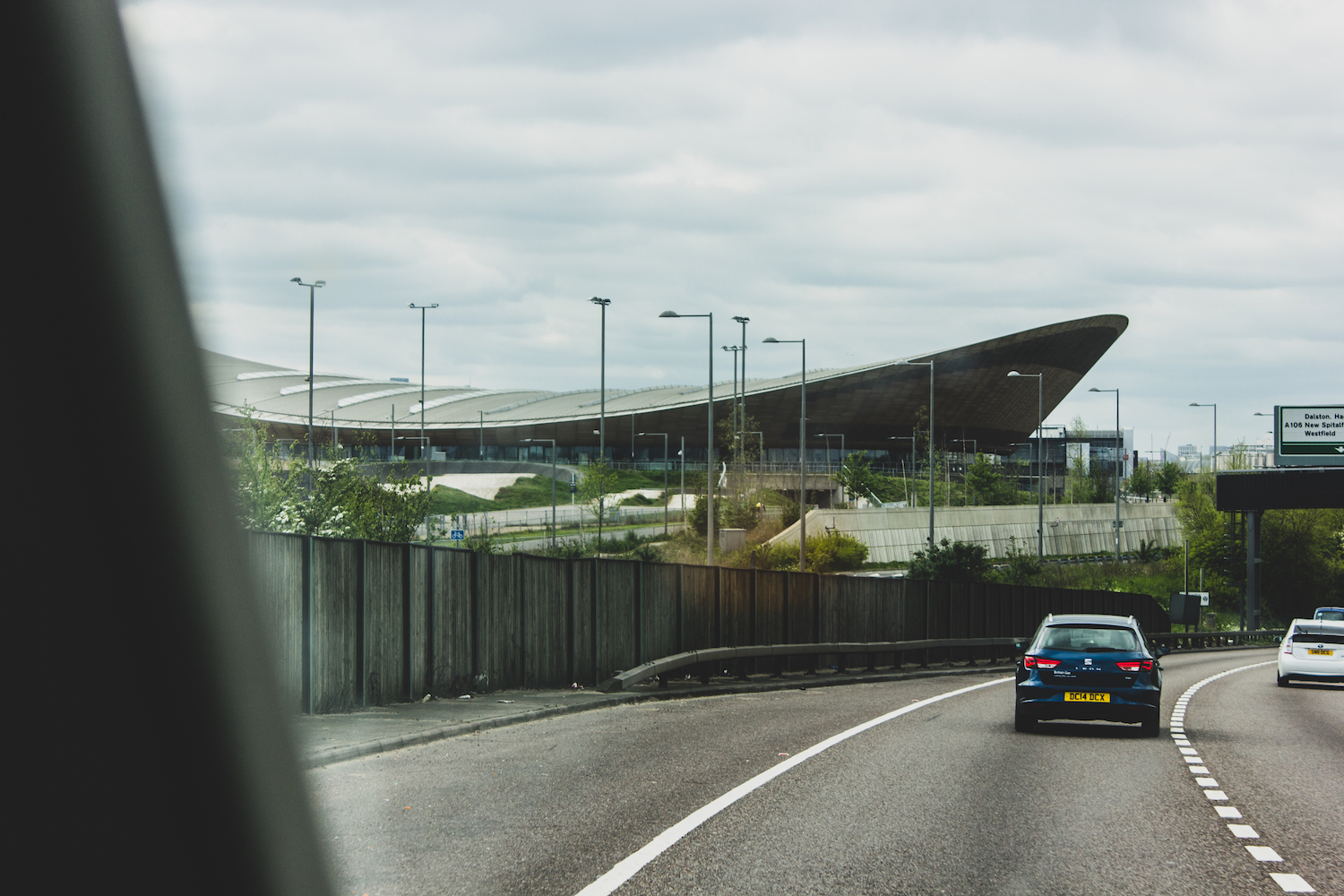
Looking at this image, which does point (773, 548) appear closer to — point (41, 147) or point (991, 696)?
point (991, 696)

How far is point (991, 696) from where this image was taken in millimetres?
23281

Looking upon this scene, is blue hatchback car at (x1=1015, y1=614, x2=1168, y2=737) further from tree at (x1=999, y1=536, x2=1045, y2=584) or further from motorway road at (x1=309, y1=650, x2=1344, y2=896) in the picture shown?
tree at (x1=999, y1=536, x2=1045, y2=584)

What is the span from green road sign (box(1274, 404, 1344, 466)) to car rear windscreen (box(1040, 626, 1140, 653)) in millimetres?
50290

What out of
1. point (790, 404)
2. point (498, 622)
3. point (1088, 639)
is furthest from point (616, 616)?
point (790, 404)

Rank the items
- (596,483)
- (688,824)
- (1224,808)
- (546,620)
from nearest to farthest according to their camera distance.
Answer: (688,824)
(1224,808)
(546,620)
(596,483)

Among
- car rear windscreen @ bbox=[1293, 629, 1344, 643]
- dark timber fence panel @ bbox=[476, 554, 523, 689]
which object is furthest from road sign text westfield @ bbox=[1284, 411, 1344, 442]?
dark timber fence panel @ bbox=[476, 554, 523, 689]

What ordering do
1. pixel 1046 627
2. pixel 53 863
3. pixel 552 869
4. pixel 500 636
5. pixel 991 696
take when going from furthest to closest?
1. pixel 991 696
2. pixel 500 636
3. pixel 1046 627
4. pixel 552 869
5. pixel 53 863

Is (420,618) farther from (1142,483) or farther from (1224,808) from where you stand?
(1142,483)

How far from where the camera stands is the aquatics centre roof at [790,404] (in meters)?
118

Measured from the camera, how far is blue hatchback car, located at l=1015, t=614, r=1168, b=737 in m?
15.8

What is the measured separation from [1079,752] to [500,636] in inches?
312

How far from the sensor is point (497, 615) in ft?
60.3

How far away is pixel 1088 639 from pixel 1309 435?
169 ft

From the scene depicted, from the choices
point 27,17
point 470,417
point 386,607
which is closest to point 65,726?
point 27,17
